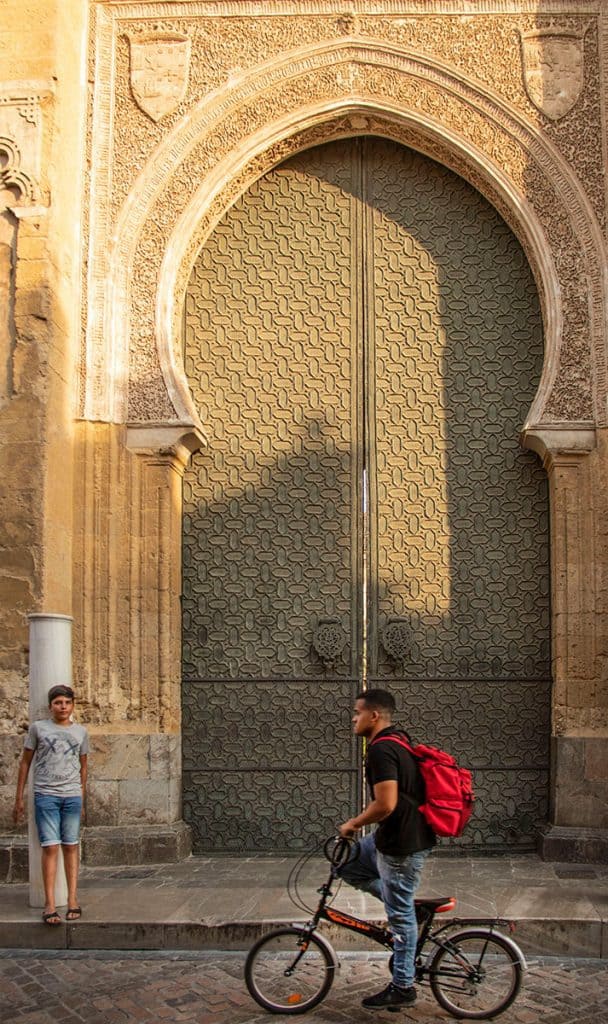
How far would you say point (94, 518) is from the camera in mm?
7840

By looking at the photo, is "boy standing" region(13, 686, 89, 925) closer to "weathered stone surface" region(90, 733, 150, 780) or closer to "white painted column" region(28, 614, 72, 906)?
"white painted column" region(28, 614, 72, 906)

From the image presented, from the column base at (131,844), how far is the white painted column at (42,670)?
1043 millimetres

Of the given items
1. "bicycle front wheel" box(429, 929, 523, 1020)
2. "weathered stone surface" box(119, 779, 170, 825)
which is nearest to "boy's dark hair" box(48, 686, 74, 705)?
"weathered stone surface" box(119, 779, 170, 825)

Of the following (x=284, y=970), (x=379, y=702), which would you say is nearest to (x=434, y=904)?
(x=284, y=970)

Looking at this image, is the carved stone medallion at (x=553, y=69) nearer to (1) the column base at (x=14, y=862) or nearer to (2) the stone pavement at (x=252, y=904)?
(2) the stone pavement at (x=252, y=904)

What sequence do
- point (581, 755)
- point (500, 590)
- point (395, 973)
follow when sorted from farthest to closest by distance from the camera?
point (500, 590), point (581, 755), point (395, 973)

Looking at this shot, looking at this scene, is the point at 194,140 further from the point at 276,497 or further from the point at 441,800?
the point at 441,800

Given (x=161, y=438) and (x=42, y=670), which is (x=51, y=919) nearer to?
(x=42, y=670)

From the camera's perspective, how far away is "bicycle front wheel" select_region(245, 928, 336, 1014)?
15.5ft

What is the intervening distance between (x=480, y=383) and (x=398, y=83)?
7.28 feet

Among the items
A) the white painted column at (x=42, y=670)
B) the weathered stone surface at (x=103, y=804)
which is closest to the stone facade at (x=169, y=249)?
the weathered stone surface at (x=103, y=804)

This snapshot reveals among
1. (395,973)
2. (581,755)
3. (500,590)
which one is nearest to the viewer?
(395,973)

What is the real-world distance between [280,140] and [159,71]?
3.30 ft

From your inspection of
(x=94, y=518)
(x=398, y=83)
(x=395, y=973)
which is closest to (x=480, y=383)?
(x=398, y=83)
